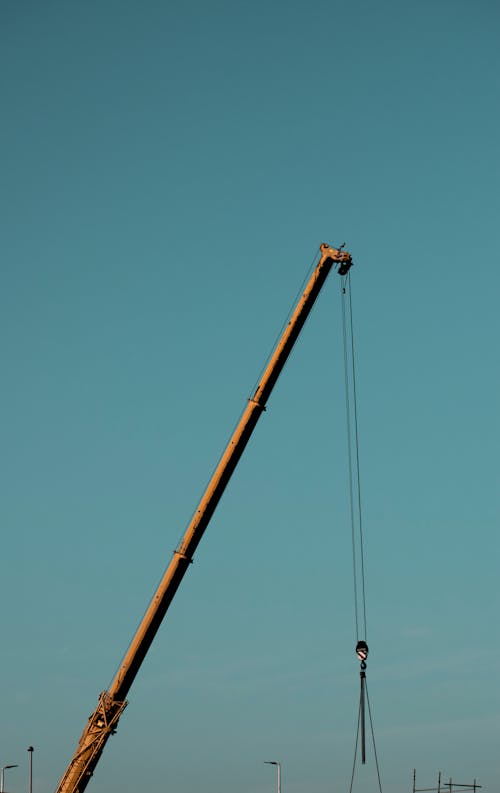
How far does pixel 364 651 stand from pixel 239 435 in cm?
1105

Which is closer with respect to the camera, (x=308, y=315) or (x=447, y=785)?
(x=308, y=315)

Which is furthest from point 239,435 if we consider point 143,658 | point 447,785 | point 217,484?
point 447,785

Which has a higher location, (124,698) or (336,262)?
(336,262)

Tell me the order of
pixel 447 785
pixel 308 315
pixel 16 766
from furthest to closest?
pixel 447 785 < pixel 16 766 < pixel 308 315

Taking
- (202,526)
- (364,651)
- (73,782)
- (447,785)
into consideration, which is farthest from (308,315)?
(447,785)

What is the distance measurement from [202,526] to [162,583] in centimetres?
302

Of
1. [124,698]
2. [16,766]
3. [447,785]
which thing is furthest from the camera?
[447,785]

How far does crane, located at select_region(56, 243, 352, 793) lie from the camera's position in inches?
2007

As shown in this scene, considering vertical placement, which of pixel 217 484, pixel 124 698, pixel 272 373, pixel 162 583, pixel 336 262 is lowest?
pixel 124 698

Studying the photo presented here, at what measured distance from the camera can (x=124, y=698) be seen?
170 feet

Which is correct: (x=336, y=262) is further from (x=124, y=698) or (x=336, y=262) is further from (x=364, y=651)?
(x=124, y=698)

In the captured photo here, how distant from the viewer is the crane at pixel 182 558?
5097 cm

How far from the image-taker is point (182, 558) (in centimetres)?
5338

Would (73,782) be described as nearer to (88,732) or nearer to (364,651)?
(88,732)
